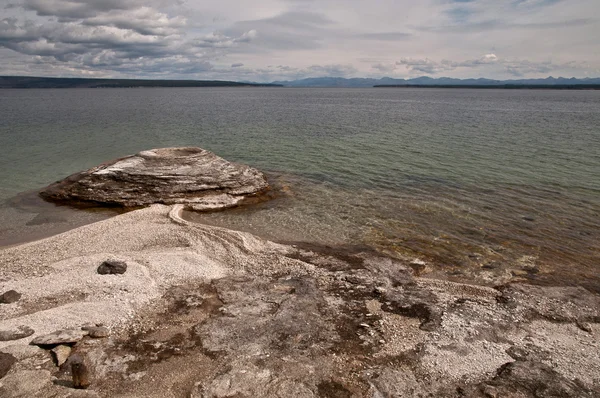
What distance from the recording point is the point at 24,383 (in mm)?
8992

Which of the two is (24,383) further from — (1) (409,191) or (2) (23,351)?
(1) (409,191)

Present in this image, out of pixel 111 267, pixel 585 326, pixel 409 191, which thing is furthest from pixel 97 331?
pixel 409 191

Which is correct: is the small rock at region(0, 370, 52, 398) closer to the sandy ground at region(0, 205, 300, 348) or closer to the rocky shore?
the rocky shore

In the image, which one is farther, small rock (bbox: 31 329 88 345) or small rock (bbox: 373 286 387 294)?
small rock (bbox: 373 286 387 294)

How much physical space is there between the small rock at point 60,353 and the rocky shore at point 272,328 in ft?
0.12

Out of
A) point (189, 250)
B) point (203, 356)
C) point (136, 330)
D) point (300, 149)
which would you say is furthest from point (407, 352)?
point (300, 149)

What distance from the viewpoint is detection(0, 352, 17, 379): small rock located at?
Result: 9.27 m

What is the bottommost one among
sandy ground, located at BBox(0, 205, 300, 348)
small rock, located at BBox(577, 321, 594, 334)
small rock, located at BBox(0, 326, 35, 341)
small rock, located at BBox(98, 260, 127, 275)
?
small rock, located at BBox(577, 321, 594, 334)

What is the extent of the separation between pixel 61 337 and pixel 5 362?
1253mm

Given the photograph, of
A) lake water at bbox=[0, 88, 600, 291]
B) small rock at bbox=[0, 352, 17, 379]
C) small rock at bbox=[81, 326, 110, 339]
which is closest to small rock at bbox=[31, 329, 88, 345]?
small rock at bbox=[81, 326, 110, 339]

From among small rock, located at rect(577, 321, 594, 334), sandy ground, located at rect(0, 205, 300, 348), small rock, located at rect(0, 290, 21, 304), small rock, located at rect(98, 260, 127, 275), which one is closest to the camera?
small rock, located at rect(577, 321, 594, 334)

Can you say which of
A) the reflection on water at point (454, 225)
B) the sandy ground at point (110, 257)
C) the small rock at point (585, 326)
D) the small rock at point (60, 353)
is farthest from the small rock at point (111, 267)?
the small rock at point (585, 326)

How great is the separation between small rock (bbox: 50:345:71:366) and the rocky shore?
0.04 m

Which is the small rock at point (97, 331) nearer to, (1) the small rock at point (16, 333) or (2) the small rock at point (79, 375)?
(1) the small rock at point (16, 333)
